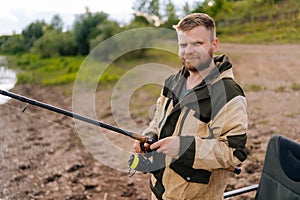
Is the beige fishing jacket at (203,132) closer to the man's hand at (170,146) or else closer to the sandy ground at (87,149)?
the man's hand at (170,146)

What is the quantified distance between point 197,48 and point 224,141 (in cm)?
34

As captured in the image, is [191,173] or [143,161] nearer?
[191,173]

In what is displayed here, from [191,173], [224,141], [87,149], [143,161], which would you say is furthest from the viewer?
[87,149]

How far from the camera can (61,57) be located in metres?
16.0

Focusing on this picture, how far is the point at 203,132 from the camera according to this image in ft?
4.91

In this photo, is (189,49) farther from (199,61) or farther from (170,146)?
(170,146)

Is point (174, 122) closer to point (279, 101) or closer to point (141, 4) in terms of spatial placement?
point (141, 4)

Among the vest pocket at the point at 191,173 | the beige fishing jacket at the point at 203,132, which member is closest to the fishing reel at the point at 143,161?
the beige fishing jacket at the point at 203,132

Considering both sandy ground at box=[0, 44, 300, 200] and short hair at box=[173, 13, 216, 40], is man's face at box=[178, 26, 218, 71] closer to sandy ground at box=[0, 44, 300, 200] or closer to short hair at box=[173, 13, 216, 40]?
short hair at box=[173, 13, 216, 40]

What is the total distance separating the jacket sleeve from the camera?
141cm

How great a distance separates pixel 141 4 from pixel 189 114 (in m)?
3.17

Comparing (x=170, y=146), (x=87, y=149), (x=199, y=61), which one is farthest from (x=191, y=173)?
(x=87, y=149)

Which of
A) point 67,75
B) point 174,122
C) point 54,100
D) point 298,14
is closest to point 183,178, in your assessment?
point 174,122

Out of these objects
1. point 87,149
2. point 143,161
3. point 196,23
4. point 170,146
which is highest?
point 196,23
